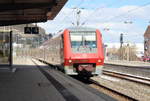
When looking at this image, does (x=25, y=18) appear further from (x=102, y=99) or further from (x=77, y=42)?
(x=102, y=99)

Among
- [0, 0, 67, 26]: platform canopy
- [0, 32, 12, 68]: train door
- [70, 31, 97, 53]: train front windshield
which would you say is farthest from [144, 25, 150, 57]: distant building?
[70, 31, 97, 53]: train front windshield

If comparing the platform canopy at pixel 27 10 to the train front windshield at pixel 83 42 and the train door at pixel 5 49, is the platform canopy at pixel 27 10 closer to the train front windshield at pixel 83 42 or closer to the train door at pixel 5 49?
the train door at pixel 5 49

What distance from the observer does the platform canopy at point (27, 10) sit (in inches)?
834

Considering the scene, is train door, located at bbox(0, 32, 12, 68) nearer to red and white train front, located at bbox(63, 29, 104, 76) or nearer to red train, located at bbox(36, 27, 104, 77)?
red train, located at bbox(36, 27, 104, 77)

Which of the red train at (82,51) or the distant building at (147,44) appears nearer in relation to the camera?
the red train at (82,51)

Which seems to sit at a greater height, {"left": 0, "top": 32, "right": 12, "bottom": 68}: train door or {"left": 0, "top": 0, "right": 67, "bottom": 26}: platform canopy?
{"left": 0, "top": 0, "right": 67, "bottom": 26}: platform canopy

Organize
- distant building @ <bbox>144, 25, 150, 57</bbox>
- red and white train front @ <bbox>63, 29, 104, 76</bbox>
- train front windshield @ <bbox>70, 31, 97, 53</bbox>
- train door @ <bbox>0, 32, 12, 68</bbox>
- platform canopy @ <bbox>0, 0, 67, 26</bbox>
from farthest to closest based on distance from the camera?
distant building @ <bbox>144, 25, 150, 57</bbox> → train door @ <bbox>0, 32, 12, 68</bbox> → train front windshield @ <bbox>70, 31, 97, 53</bbox> → red and white train front @ <bbox>63, 29, 104, 76</bbox> → platform canopy @ <bbox>0, 0, 67, 26</bbox>

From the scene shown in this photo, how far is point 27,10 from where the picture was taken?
25.8m

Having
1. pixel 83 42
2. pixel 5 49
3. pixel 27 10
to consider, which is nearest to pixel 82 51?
pixel 83 42

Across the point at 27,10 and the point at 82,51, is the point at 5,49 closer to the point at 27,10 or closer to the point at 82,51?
the point at 27,10

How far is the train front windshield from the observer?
2406 cm

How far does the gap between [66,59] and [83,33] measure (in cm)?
225

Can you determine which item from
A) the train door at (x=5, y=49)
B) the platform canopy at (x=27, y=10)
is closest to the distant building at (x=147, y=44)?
the platform canopy at (x=27, y=10)

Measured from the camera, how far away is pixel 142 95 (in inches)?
698
